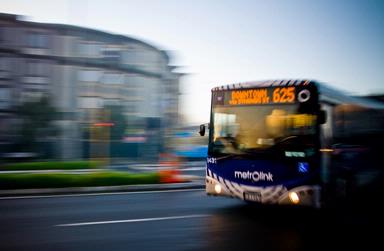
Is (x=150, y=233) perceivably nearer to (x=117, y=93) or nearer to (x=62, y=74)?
(x=62, y=74)

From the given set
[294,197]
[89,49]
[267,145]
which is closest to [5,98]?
[89,49]

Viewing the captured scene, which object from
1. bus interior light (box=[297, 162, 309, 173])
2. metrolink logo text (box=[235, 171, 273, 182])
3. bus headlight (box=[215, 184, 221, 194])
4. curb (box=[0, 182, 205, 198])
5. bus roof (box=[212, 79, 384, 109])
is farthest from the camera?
curb (box=[0, 182, 205, 198])

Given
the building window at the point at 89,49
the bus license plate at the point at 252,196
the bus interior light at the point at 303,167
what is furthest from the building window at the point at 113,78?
the bus interior light at the point at 303,167

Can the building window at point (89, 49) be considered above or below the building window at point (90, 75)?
above

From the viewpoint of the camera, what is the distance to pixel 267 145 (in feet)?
25.5

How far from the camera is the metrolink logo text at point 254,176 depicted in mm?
7754

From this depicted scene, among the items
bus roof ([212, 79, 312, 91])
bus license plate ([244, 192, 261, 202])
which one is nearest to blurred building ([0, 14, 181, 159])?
bus roof ([212, 79, 312, 91])

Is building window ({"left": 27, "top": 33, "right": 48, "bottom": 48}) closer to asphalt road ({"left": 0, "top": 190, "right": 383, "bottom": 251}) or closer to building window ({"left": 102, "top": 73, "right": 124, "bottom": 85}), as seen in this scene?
building window ({"left": 102, "top": 73, "right": 124, "bottom": 85})

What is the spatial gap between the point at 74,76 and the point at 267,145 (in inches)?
1329

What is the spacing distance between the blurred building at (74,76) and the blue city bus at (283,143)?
21.2m

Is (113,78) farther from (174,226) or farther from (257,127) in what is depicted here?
(174,226)

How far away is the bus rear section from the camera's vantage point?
7418mm

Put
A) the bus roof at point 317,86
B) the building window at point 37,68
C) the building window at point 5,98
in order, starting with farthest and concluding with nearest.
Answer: the building window at point 37,68
the building window at point 5,98
the bus roof at point 317,86

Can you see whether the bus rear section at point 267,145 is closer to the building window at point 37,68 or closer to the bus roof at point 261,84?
the bus roof at point 261,84
